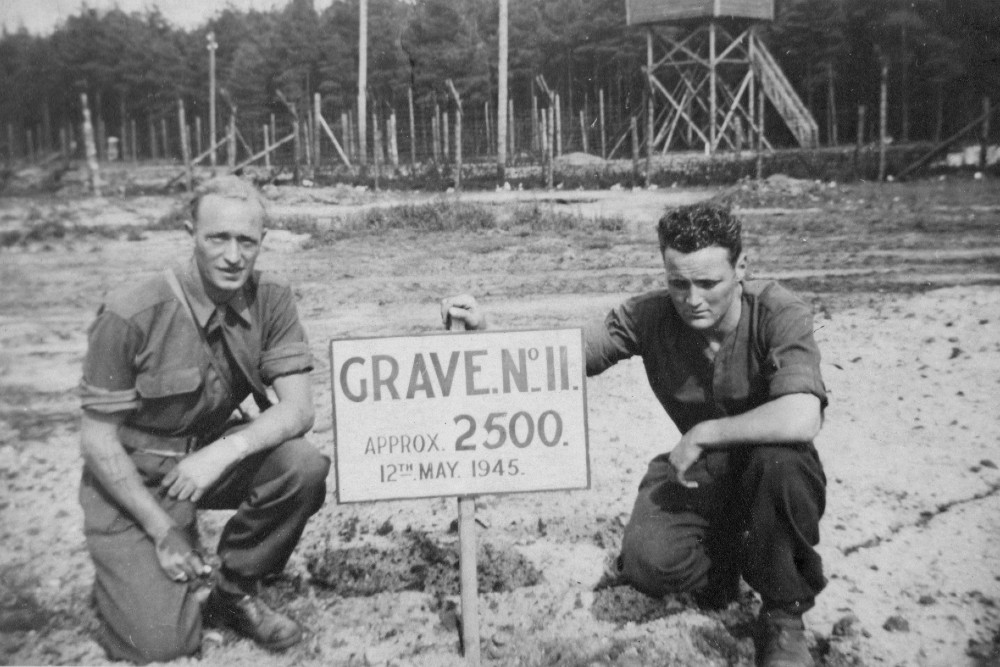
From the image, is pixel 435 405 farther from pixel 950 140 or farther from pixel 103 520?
pixel 950 140

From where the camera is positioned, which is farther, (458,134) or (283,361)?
(458,134)

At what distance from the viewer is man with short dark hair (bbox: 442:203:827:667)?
7.34ft

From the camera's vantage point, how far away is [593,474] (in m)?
3.58

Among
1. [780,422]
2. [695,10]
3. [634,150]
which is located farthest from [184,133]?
[780,422]

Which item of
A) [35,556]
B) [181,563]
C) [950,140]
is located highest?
[950,140]

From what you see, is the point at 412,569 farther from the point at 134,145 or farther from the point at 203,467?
the point at 134,145

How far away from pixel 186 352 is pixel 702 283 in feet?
4.90

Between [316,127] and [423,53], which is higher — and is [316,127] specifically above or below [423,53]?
below

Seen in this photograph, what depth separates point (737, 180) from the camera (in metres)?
11.0

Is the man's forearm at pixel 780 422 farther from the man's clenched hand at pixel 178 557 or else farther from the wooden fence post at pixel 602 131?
the wooden fence post at pixel 602 131

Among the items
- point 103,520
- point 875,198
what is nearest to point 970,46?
point 103,520

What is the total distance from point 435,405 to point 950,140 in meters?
5.50

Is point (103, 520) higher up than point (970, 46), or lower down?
lower down

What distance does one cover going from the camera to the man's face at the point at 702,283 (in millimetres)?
2373
